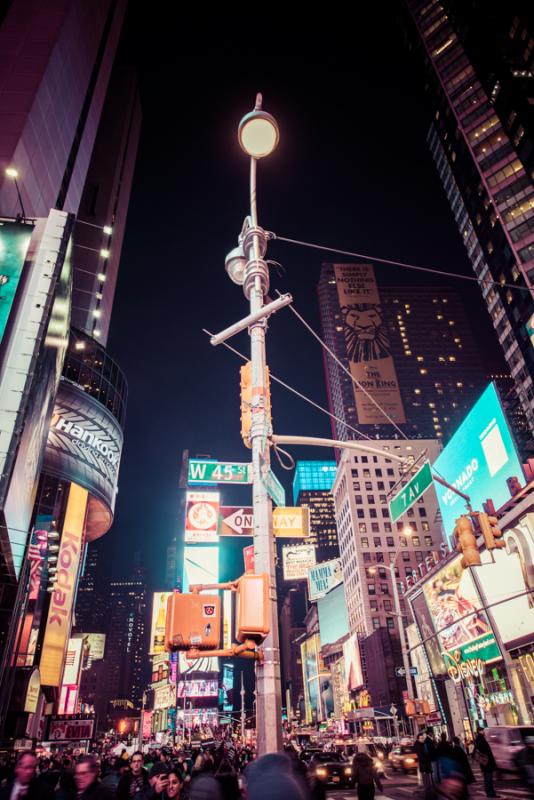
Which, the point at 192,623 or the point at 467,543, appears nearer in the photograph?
the point at 192,623

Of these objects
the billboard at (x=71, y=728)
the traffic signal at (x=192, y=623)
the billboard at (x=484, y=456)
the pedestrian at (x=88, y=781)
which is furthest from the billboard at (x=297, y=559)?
the billboard at (x=71, y=728)

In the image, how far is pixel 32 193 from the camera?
32.2 meters

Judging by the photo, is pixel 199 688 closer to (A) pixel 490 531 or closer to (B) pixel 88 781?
(A) pixel 490 531

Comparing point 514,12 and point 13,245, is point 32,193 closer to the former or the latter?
point 13,245

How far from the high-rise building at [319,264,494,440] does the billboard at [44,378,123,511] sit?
8321 centimetres

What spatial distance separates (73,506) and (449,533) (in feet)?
130

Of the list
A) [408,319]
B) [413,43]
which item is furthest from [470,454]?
[408,319]

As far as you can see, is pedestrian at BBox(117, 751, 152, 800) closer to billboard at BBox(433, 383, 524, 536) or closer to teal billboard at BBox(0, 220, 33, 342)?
teal billboard at BBox(0, 220, 33, 342)

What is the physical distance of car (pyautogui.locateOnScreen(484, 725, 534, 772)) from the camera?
45.1 feet

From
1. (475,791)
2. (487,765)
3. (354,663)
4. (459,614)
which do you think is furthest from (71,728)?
(354,663)

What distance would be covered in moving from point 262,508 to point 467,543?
20.6 feet

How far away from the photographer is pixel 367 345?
433 ft

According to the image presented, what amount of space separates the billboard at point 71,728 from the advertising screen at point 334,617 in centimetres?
8352

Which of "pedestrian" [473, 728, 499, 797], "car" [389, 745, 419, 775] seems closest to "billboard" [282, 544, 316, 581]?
"pedestrian" [473, 728, 499, 797]
